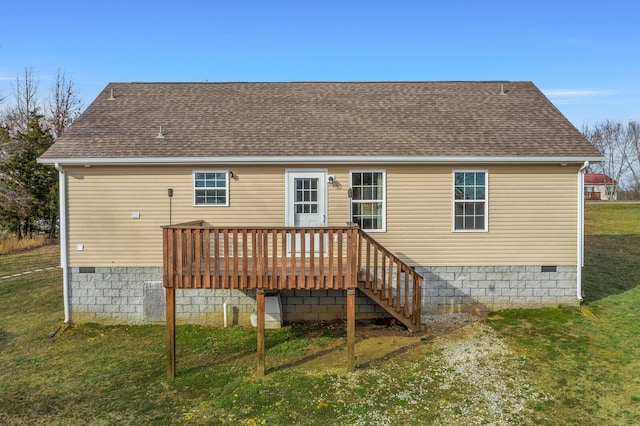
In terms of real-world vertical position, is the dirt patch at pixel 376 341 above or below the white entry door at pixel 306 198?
below

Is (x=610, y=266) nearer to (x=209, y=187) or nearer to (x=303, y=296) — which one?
(x=303, y=296)

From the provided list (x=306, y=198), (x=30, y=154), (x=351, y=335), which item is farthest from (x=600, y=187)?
(x=30, y=154)

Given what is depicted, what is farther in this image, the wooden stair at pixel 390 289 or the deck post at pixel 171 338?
the wooden stair at pixel 390 289

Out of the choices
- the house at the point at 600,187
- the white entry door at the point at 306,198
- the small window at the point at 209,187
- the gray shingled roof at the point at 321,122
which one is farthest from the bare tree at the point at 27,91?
the house at the point at 600,187

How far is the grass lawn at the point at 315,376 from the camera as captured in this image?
5.20 m

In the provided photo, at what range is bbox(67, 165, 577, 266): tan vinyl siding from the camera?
897 cm

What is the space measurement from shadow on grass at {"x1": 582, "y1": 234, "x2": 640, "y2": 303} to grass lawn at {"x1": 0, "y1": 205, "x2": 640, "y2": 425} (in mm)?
1198

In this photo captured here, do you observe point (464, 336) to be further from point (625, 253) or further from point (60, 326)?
point (625, 253)

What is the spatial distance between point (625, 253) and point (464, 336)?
12127 millimetres

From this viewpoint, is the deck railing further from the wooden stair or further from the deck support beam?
the wooden stair

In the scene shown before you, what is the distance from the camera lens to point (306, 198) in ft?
29.7

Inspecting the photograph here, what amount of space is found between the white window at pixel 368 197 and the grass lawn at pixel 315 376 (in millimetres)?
2486

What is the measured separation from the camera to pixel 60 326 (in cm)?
877

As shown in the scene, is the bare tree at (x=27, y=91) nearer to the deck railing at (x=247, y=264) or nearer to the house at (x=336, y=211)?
the house at (x=336, y=211)
